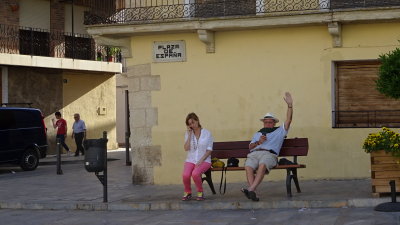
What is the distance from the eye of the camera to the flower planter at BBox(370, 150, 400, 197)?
11078 mm

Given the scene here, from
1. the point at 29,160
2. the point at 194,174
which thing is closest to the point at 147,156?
the point at 194,174

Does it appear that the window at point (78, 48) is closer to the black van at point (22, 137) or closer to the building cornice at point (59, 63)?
the building cornice at point (59, 63)

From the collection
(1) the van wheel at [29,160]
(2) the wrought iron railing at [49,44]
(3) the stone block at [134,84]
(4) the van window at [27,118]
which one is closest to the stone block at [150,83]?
(3) the stone block at [134,84]

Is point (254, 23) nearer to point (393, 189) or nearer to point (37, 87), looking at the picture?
point (393, 189)

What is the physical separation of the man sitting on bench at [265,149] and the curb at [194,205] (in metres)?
0.29

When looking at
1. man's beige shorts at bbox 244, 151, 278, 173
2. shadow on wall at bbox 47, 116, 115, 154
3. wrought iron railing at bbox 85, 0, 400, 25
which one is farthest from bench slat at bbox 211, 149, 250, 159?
shadow on wall at bbox 47, 116, 115, 154

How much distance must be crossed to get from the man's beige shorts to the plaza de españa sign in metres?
3.65

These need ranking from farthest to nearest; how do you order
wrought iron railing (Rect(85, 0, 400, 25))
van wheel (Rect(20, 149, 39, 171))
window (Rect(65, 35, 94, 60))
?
window (Rect(65, 35, 94, 60)) → van wheel (Rect(20, 149, 39, 171)) → wrought iron railing (Rect(85, 0, 400, 25))

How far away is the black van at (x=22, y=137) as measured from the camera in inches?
792

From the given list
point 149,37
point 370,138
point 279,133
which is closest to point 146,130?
point 149,37

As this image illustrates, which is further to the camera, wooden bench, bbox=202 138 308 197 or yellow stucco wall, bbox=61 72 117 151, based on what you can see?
yellow stucco wall, bbox=61 72 117 151

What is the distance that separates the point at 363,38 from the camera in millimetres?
14078

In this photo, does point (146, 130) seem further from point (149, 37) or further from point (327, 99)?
point (327, 99)

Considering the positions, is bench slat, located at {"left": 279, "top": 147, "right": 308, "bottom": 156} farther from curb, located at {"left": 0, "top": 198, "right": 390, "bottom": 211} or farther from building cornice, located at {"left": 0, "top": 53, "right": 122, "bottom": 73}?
building cornice, located at {"left": 0, "top": 53, "right": 122, "bottom": 73}
